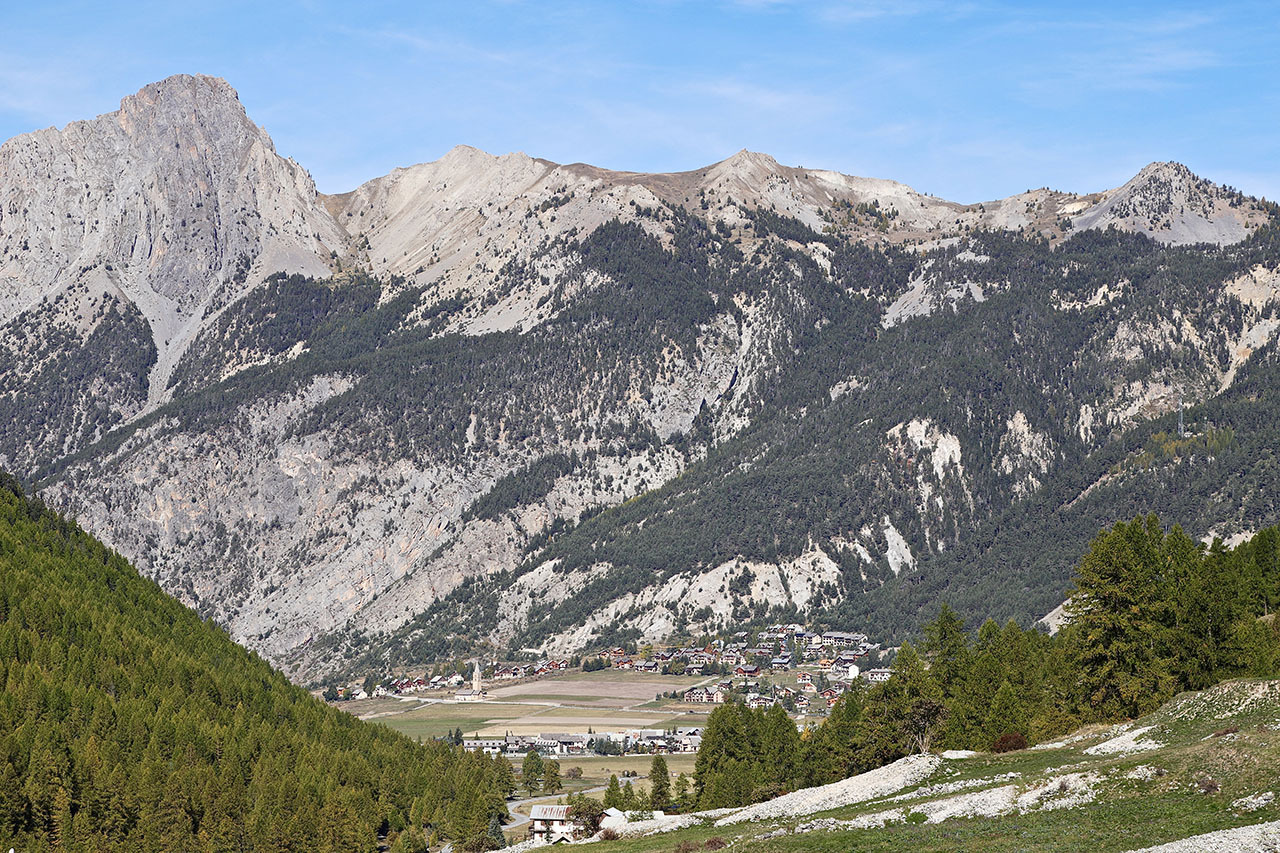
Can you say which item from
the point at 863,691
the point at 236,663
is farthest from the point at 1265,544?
the point at 236,663

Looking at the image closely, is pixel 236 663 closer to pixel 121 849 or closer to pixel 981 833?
pixel 121 849

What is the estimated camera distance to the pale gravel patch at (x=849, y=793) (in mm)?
83938

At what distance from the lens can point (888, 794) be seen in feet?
270

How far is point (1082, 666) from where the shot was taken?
106m

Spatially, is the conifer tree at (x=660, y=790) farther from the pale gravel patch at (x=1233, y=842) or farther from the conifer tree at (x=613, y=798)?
the pale gravel patch at (x=1233, y=842)

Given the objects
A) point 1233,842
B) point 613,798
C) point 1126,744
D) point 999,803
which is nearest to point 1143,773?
point 999,803

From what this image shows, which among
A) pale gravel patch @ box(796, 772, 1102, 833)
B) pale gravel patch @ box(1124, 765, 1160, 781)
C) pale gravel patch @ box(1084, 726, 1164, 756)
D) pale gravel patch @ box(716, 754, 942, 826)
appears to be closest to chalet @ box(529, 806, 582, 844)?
pale gravel patch @ box(716, 754, 942, 826)

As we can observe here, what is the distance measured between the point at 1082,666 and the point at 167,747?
8790 cm

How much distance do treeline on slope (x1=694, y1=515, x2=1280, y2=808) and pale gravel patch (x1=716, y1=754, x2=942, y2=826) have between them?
54.8ft

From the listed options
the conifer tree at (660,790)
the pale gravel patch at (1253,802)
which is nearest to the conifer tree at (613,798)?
the conifer tree at (660,790)

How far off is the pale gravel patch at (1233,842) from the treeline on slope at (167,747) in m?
88.9

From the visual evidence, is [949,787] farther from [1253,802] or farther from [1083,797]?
[1253,802]

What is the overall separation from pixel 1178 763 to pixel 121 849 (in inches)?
3609

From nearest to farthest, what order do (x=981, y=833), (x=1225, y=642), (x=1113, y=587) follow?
(x=981, y=833)
(x=1225, y=642)
(x=1113, y=587)
